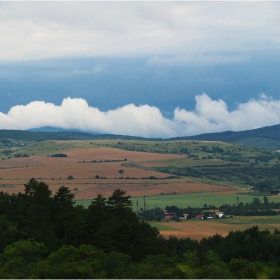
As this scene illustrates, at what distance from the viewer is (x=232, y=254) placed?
218ft

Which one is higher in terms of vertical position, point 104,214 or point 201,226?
point 104,214

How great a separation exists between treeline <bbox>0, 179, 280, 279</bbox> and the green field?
51200mm

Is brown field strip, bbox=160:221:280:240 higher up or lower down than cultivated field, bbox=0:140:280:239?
lower down

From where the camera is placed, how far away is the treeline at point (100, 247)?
156ft

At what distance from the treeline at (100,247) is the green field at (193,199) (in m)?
51.2

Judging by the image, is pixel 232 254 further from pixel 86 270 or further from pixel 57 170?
pixel 57 170

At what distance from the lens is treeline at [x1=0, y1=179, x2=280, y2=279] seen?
4769 centimetres

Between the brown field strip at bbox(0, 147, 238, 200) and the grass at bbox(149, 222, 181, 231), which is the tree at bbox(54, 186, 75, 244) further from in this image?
the brown field strip at bbox(0, 147, 238, 200)

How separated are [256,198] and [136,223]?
72.0 meters

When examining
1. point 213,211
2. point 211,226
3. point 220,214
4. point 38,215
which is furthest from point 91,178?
point 38,215

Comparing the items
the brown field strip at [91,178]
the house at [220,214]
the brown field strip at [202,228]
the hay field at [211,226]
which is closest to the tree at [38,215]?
the brown field strip at [202,228]

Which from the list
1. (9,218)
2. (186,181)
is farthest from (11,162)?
(9,218)

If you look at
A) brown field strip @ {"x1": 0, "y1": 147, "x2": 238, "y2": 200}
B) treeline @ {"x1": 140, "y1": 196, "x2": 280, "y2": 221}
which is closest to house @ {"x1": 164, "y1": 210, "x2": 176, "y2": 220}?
treeline @ {"x1": 140, "y1": 196, "x2": 280, "y2": 221}

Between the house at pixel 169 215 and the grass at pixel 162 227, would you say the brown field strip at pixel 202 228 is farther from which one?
the house at pixel 169 215
